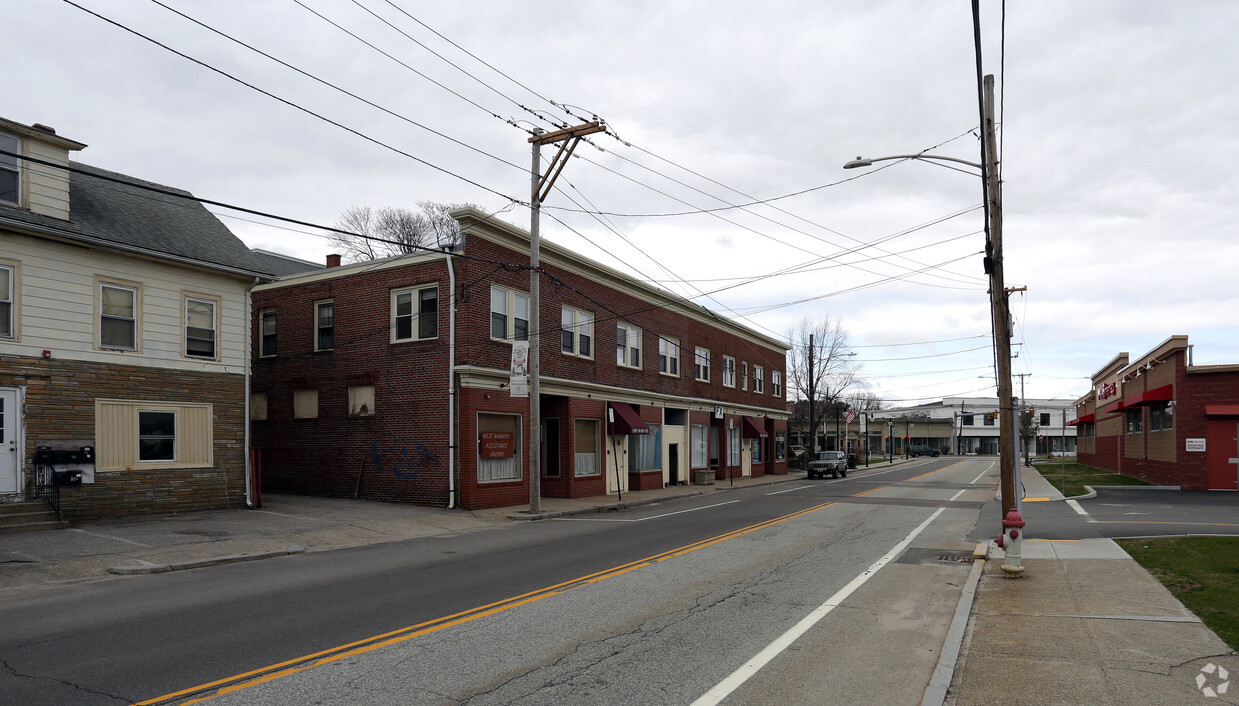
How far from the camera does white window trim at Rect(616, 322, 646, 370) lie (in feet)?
103

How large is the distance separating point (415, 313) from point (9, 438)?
10.2 meters

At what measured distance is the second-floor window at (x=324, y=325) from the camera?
81.3 ft

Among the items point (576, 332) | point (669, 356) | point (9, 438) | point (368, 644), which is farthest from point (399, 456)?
point (669, 356)

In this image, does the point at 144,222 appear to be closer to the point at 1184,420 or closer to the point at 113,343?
the point at 113,343

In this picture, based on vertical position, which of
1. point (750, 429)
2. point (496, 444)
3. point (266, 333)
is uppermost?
point (266, 333)

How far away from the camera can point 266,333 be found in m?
26.6

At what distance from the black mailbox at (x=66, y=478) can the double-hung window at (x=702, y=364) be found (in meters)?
27.0

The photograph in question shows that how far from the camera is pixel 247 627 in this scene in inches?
318

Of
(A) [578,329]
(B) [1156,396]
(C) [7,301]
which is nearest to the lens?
(C) [7,301]

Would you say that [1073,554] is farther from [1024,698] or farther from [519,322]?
[519,322]

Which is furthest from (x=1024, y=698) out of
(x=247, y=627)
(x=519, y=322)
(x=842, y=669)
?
(x=519, y=322)

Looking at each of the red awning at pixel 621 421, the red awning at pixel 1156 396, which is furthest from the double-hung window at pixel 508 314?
the red awning at pixel 1156 396

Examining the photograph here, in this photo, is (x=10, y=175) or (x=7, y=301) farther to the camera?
(x=10, y=175)

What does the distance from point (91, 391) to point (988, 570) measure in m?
17.4
